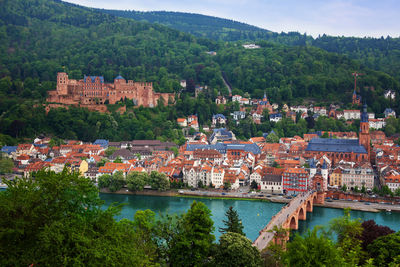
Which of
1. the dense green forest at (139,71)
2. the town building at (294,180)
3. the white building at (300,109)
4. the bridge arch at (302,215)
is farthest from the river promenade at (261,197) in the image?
the white building at (300,109)

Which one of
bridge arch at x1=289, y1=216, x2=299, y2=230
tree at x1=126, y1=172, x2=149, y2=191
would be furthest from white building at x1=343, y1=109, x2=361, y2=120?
bridge arch at x1=289, y1=216, x2=299, y2=230

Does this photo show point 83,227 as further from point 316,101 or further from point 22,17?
point 22,17

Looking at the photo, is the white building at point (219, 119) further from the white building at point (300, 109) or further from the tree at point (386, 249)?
the tree at point (386, 249)

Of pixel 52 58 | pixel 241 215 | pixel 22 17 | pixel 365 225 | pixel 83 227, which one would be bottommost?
pixel 241 215

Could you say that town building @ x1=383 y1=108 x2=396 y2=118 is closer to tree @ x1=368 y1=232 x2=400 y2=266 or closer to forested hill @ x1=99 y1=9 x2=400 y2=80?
forested hill @ x1=99 y1=9 x2=400 y2=80

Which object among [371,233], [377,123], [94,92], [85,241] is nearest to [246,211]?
[371,233]

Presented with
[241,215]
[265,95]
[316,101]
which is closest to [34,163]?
[241,215]

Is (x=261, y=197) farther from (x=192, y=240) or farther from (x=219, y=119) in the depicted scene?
(x=219, y=119)

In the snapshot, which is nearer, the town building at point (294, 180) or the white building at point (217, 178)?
the town building at point (294, 180)
